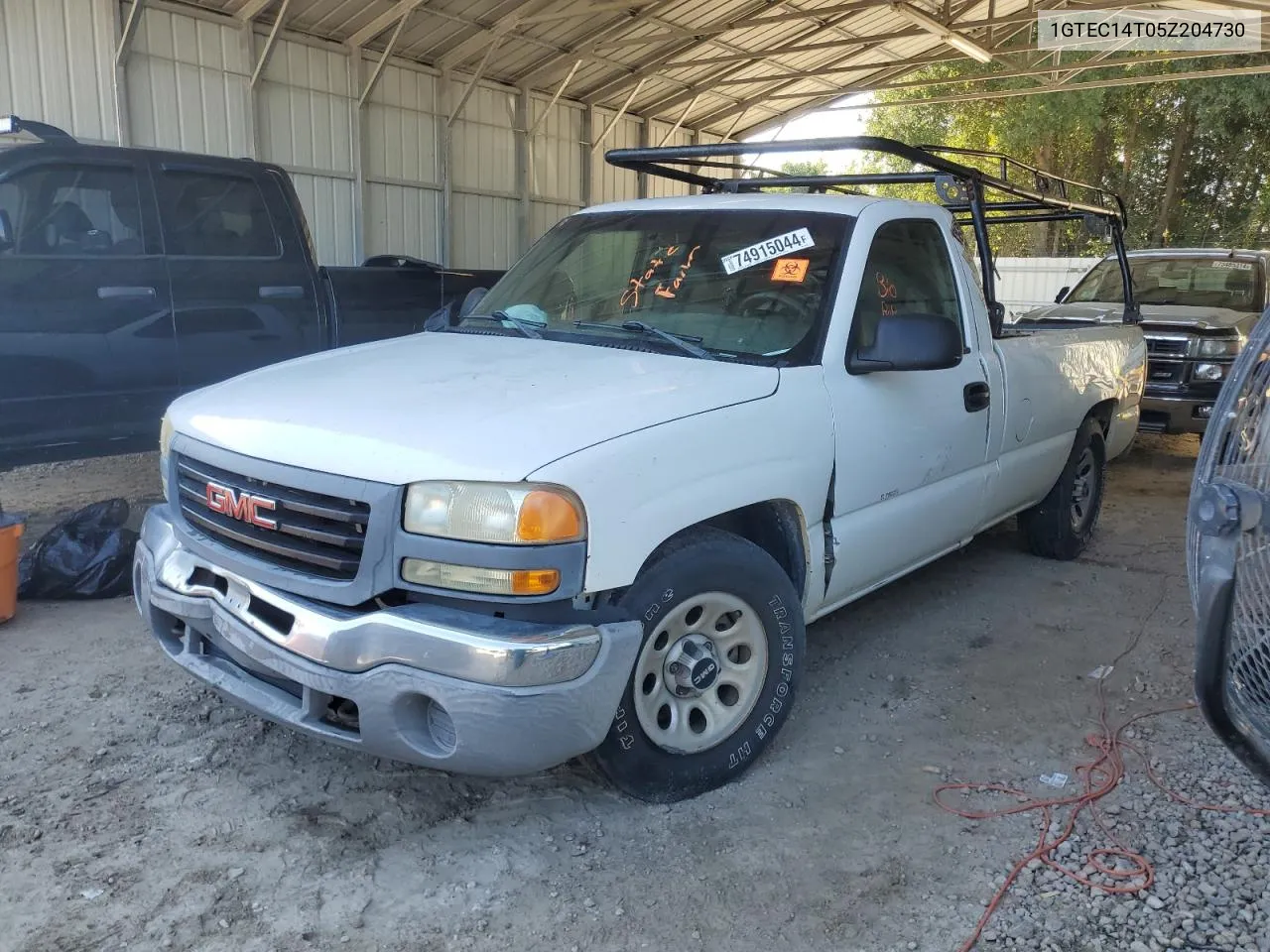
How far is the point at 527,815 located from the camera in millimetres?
3033

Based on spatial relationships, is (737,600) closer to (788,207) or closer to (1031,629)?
(788,207)

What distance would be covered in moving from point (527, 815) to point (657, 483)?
3.74 feet

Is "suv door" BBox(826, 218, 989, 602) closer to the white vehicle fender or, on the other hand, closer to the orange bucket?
the white vehicle fender

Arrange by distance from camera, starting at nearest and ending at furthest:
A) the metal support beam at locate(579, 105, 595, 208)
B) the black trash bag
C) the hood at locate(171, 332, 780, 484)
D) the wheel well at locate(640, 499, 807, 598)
→ the hood at locate(171, 332, 780, 484)
the wheel well at locate(640, 499, 807, 598)
the black trash bag
the metal support beam at locate(579, 105, 595, 208)

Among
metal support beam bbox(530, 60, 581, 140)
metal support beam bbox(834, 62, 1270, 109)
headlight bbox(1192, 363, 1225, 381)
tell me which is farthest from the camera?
metal support beam bbox(530, 60, 581, 140)

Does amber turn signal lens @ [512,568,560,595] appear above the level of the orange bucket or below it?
above

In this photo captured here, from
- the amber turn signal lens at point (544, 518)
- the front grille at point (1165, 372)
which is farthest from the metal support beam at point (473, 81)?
the amber turn signal lens at point (544, 518)

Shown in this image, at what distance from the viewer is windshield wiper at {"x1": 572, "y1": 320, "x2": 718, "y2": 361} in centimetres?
333

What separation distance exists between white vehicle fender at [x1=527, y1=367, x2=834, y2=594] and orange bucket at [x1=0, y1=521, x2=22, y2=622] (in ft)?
10.2

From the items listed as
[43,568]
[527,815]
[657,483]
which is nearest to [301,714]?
[527,815]

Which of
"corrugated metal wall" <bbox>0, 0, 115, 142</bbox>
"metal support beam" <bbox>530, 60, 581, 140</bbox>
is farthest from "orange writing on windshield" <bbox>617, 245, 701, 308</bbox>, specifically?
"metal support beam" <bbox>530, 60, 581, 140</bbox>

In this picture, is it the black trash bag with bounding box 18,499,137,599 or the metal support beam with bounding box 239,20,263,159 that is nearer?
the black trash bag with bounding box 18,499,137,599

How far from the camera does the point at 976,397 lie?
13.9 ft

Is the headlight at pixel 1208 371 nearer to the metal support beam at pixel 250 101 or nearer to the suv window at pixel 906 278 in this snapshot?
the suv window at pixel 906 278
